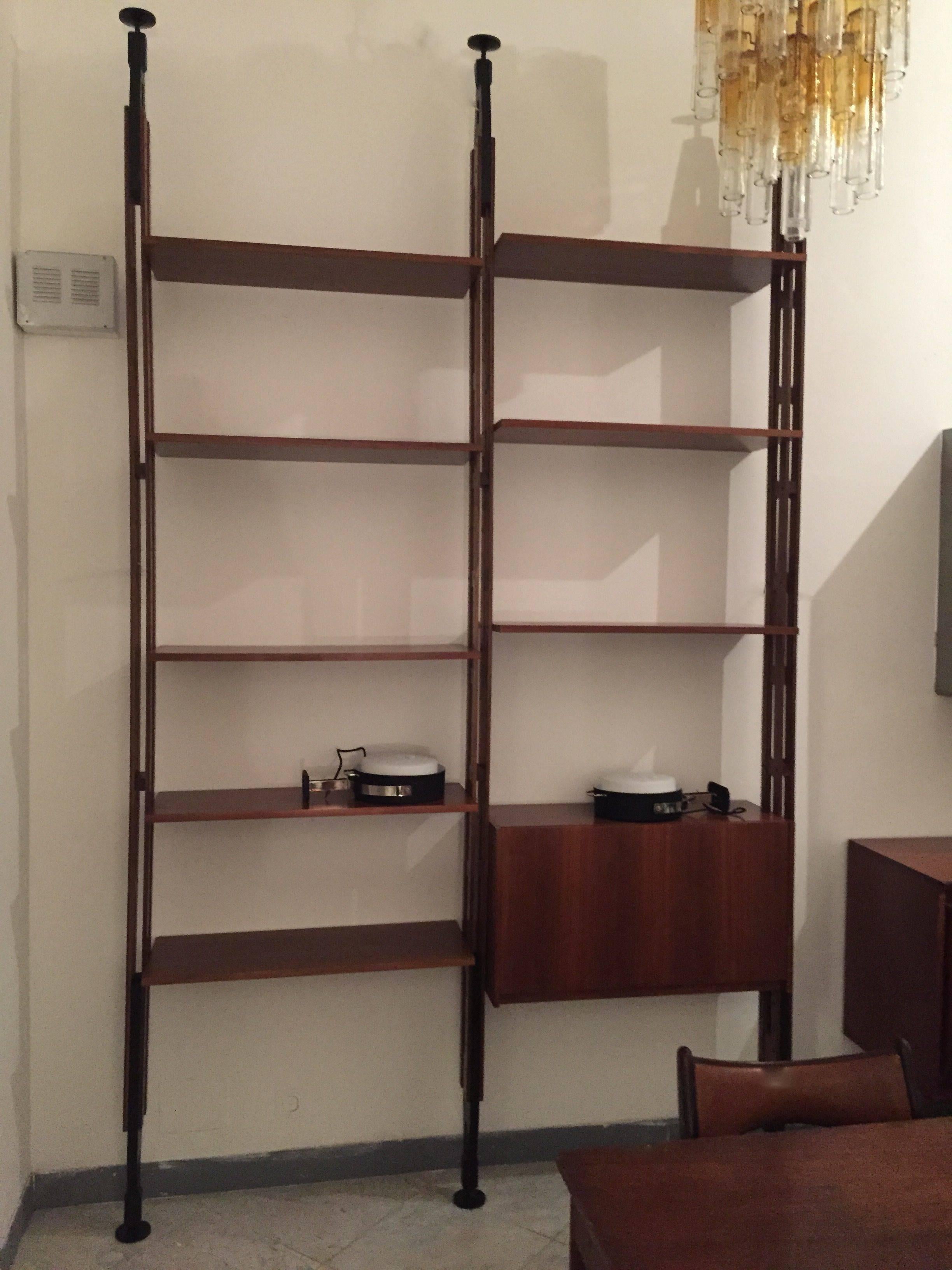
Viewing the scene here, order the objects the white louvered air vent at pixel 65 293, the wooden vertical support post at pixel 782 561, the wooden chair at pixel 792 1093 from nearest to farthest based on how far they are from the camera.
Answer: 1. the wooden chair at pixel 792 1093
2. the white louvered air vent at pixel 65 293
3. the wooden vertical support post at pixel 782 561

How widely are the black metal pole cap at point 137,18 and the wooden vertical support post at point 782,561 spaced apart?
160 cm

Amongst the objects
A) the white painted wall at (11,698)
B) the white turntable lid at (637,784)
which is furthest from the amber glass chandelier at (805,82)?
the white painted wall at (11,698)

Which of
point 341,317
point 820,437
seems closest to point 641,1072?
point 820,437

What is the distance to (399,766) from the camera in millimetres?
2582

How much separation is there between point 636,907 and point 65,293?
6.89 feet

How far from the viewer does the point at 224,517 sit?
272cm

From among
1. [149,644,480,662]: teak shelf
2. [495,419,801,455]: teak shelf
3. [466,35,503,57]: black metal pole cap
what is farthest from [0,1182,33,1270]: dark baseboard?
[466,35,503,57]: black metal pole cap

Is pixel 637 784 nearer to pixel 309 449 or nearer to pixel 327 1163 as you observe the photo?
pixel 309 449

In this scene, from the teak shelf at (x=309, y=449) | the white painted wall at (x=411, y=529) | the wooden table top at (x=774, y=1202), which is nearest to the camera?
the wooden table top at (x=774, y=1202)

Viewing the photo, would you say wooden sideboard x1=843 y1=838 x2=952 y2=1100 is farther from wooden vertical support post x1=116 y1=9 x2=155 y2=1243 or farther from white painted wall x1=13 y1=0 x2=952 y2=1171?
wooden vertical support post x1=116 y1=9 x2=155 y2=1243

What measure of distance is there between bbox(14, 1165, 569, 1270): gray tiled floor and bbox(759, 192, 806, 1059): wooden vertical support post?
2.56 ft

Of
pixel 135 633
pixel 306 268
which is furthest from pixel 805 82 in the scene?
pixel 135 633

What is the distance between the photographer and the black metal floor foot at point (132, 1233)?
2.53m

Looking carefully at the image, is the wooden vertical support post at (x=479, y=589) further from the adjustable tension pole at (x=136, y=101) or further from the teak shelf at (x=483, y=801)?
the adjustable tension pole at (x=136, y=101)
